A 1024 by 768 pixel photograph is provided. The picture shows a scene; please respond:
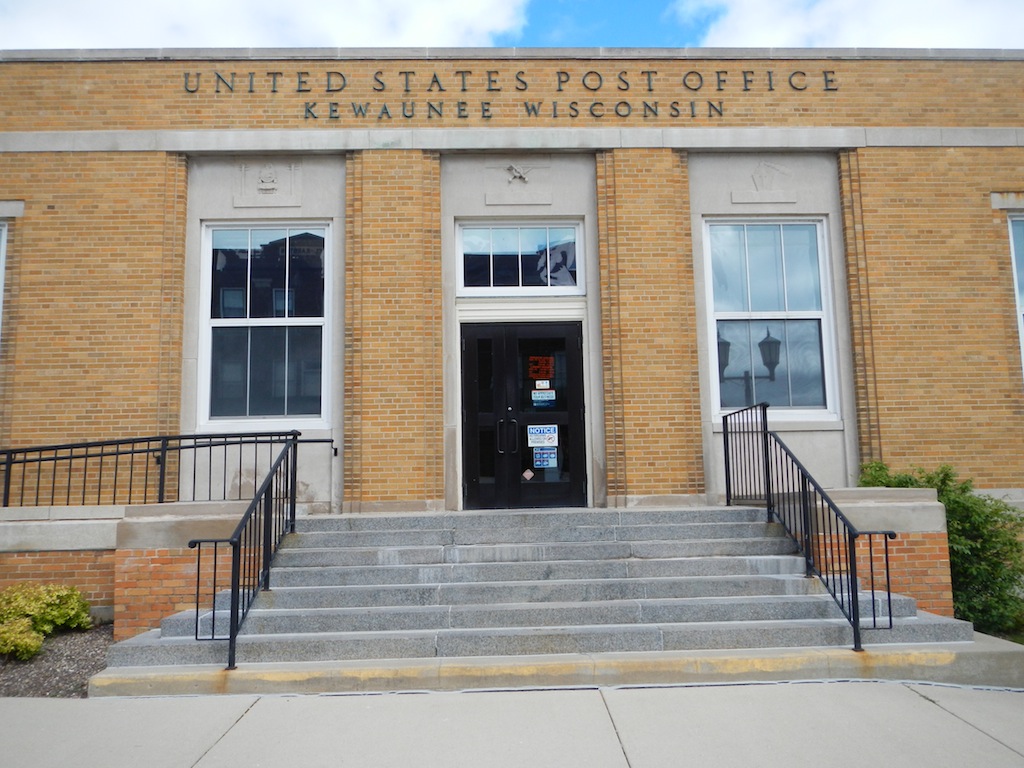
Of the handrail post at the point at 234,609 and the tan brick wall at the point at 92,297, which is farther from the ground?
the tan brick wall at the point at 92,297

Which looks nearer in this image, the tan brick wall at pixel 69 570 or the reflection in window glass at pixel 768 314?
the tan brick wall at pixel 69 570

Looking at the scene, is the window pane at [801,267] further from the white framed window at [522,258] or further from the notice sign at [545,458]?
the notice sign at [545,458]

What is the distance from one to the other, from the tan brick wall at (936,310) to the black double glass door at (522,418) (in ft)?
11.0

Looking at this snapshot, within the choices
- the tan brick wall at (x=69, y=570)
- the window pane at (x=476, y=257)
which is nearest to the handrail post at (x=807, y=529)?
the window pane at (x=476, y=257)

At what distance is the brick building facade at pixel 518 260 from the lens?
9.30 metres

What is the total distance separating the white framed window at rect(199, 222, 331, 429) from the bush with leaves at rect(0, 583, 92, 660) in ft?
8.20

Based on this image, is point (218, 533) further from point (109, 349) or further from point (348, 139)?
point (348, 139)

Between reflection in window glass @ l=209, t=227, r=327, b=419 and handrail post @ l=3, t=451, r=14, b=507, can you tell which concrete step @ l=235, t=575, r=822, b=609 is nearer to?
reflection in window glass @ l=209, t=227, r=327, b=419

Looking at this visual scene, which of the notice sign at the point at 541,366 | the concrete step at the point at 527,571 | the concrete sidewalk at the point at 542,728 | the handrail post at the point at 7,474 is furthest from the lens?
the notice sign at the point at 541,366

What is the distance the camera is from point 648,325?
31.0 feet

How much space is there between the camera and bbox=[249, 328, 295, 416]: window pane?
9578 mm

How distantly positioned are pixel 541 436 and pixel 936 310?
15.9 ft

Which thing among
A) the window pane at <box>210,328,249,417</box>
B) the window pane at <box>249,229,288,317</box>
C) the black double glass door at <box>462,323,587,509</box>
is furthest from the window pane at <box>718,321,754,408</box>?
the window pane at <box>210,328,249,417</box>

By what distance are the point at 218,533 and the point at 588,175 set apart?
585cm
